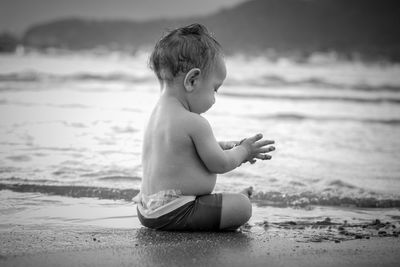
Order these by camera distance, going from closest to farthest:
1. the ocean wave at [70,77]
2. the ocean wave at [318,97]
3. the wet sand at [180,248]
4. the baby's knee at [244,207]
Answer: the wet sand at [180,248] < the baby's knee at [244,207] < the ocean wave at [318,97] < the ocean wave at [70,77]

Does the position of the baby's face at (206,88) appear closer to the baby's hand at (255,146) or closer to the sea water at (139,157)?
the baby's hand at (255,146)

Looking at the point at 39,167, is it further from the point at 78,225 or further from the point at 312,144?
the point at 312,144

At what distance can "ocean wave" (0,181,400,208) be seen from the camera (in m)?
3.67

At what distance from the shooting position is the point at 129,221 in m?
2.97

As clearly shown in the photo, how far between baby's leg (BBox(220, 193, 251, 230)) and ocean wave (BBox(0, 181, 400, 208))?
3.09 ft

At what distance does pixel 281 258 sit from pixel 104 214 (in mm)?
1292

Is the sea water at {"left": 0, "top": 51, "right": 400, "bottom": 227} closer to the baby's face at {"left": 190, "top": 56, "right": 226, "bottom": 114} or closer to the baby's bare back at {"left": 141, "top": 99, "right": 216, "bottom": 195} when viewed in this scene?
the baby's bare back at {"left": 141, "top": 99, "right": 216, "bottom": 195}

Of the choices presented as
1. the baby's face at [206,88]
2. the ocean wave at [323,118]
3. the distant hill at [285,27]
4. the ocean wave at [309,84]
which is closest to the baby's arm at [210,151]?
the baby's face at [206,88]

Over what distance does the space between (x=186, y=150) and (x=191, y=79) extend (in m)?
0.36

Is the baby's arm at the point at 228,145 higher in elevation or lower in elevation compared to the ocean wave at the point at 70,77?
lower

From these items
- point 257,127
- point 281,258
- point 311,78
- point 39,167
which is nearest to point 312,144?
point 257,127

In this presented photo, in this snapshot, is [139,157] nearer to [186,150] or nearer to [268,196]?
[268,196]

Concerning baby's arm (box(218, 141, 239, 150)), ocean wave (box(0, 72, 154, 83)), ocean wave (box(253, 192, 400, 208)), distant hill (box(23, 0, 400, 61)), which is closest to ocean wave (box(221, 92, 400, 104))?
ocean wave (box(0, 72, 154, 83))

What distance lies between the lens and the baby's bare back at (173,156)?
2621 millimetres
